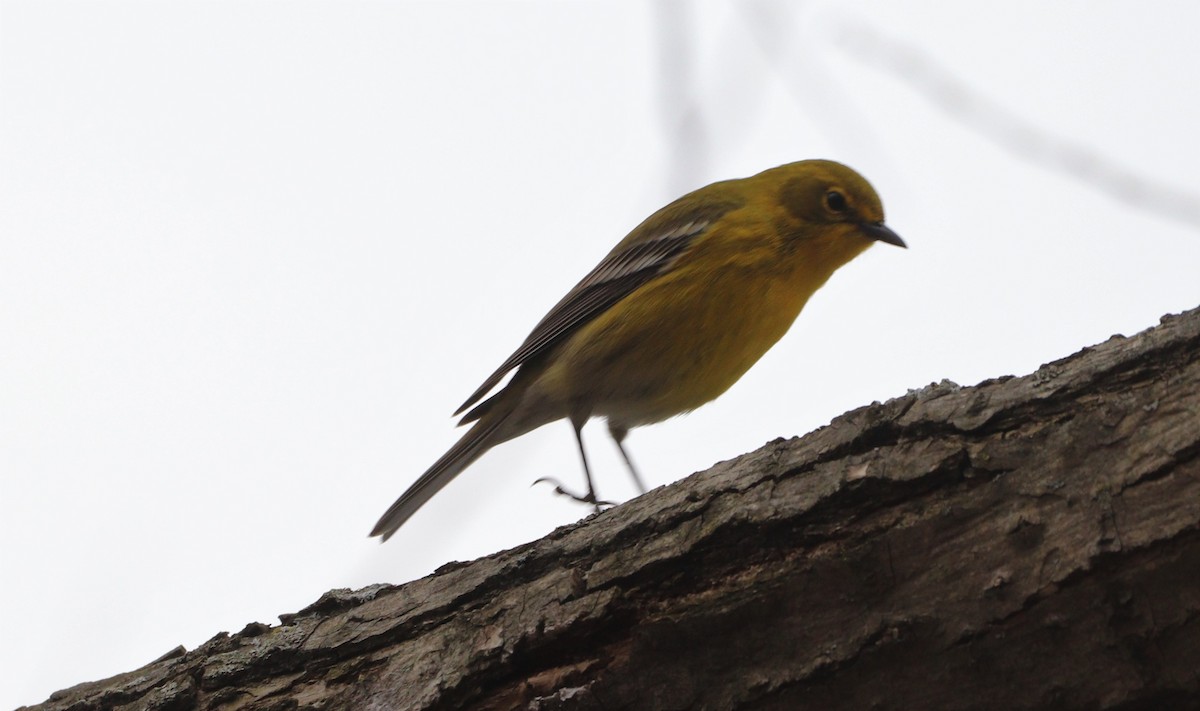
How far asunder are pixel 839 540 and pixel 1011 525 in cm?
46

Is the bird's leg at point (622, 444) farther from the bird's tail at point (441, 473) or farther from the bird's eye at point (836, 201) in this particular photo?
the bird's eye at point (836, 201)

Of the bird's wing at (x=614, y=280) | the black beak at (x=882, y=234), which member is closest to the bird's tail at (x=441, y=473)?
the bird's wing at (x=614, y=280)

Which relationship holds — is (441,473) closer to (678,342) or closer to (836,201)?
(678,342)

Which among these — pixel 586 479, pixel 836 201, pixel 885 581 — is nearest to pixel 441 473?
pixel 586 479

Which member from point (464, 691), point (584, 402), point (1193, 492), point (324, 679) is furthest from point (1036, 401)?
point (584, 402)

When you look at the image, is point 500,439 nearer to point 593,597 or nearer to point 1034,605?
point 593,597

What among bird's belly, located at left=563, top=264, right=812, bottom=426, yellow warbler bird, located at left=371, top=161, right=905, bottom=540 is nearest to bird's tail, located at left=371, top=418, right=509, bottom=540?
yellow warbler bird, located at left=371, top=161, right=905, bottom=540

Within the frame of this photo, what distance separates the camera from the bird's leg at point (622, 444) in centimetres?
670

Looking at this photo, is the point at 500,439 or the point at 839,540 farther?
the point at 500,439

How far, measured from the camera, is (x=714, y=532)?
3.33 meters

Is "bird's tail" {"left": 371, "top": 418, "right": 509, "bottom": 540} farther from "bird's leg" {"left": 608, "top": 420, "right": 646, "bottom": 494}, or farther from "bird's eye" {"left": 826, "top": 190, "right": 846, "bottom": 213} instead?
"bird's eye" {"left": 826, "top": 190, "right": 846, "bottom": 213}

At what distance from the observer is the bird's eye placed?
6.91m

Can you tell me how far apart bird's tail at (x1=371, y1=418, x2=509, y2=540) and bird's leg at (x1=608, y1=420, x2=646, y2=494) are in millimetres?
711

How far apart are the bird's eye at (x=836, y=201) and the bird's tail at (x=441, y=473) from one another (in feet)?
8.08
